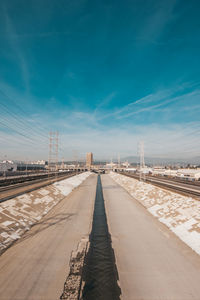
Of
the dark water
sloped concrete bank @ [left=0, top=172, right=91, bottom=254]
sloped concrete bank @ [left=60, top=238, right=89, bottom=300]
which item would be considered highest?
sloped concrete bank @ [left=0, top=172, right=91, bottom=254]

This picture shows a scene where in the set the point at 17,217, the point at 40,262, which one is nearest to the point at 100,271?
the point at 40,262

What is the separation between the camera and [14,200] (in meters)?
26.0

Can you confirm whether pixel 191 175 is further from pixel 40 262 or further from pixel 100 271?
pixel 40 262

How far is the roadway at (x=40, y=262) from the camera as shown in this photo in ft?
31.2

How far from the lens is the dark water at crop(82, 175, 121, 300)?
9.85m

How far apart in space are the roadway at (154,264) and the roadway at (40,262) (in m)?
4.19

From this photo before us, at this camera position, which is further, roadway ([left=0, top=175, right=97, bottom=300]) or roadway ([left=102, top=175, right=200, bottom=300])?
roadway ([left=102, top=175, right=200, bottom=300])

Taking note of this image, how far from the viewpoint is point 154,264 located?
491 inches

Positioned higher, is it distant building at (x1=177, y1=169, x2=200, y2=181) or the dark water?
distant building at (x1=177, y1=169, x2=200, y2=181)

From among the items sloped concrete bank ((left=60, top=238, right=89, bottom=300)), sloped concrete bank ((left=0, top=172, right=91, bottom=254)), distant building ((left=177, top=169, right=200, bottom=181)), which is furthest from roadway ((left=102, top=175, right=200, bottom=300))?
distant building ((left=177, top=169, right=200, bottom=181))

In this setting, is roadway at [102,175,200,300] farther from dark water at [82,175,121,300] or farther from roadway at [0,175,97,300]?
roadway at [0,175,97,300]

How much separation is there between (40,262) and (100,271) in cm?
463

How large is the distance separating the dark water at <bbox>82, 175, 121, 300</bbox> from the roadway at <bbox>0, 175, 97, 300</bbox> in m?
1.58

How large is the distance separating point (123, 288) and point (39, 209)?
65.0 ft
